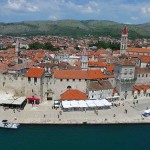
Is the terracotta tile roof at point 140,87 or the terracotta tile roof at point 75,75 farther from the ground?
the terracotta tile roof at point 75,75

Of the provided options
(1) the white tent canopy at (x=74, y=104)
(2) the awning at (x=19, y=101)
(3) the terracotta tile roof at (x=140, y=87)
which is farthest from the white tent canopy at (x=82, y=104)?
(3) the terracotta tile roof at (x=140, y=87)

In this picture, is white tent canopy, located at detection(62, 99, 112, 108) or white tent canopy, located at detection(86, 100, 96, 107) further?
white tent canopy, located at detection(86, 100, 96, 107)

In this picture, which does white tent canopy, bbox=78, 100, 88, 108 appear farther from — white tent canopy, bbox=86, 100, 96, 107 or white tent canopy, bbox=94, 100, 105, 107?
white tent canopy, bbox=94, 100, 105, 107

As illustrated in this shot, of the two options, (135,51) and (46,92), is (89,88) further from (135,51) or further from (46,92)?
(135,51)

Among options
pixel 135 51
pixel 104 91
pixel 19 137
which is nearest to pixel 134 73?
pixel 104 91

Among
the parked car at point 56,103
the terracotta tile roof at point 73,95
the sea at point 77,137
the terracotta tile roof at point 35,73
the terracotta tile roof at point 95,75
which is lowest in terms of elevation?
the sea at point 77,137

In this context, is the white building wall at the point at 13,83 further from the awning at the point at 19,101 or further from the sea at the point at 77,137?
the sea at the point at 77,137

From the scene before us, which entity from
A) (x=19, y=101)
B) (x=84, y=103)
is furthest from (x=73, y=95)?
(x=19, y=101)

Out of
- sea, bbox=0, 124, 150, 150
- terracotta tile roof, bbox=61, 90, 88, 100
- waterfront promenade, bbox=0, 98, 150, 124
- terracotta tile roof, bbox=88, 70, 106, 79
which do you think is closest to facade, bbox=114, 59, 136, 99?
terracotta tile roof, bbox=88, 70, 106, 79
